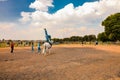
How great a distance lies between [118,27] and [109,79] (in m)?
63.4

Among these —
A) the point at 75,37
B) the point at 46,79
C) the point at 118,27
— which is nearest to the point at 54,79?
the point at 46,79

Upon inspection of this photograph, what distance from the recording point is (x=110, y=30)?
3029 inches

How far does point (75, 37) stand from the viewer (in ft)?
547

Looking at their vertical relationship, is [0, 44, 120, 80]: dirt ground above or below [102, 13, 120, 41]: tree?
below

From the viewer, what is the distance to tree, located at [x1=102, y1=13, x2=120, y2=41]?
74438 mm

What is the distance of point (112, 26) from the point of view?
251 feet

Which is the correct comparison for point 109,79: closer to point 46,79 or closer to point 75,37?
point 46,79

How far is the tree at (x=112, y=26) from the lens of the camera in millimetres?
74438

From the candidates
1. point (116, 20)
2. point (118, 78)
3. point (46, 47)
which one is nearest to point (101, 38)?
point (116, 20)

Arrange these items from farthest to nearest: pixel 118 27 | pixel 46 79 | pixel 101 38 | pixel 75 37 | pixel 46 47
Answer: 1. pixel 75 37
2. pixel 101 38
3. pixel 118 27
4. pixel 46 47
5. pixel 46 79

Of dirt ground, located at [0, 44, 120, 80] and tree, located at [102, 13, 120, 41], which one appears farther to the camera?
tree, located at [102, 13, 120, 41]

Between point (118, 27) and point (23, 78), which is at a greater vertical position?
point (118, 27)

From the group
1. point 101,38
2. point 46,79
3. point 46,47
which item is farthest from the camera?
point 101,38

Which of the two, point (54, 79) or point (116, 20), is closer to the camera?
point (54, 79)
